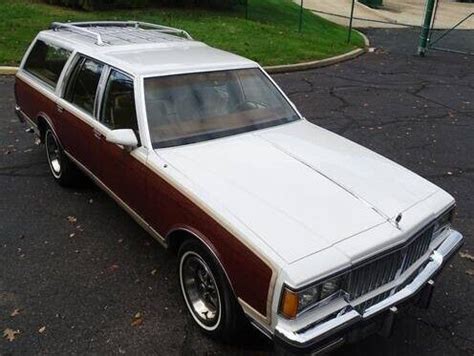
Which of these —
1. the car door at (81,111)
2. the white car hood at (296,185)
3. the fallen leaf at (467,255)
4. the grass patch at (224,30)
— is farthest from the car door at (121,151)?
the grass patch at (224,30)

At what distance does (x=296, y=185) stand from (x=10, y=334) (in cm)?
223

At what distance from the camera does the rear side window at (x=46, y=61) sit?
16.9ft

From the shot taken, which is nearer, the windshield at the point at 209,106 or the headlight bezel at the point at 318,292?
the headlight bezel at the point at 318,292

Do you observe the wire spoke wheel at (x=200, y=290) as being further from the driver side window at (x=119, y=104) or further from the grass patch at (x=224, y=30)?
the grass patch at (x=224, y=30)

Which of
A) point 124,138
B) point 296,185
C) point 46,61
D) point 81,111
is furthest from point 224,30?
point 296,185

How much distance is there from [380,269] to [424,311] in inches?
44.1

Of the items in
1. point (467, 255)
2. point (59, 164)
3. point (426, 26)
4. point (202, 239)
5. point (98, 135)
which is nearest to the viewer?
point (202, 239)

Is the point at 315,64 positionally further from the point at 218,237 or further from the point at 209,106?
the point at 218,237

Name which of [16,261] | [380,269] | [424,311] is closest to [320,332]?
[380,269]

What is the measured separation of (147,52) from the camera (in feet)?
15.2

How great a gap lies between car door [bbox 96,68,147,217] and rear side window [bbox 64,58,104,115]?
0.22 m

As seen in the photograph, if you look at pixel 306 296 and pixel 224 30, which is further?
pixel 224 30

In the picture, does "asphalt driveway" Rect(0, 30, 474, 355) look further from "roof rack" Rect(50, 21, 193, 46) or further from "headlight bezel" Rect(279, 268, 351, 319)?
"roof rack" Rect(50, 21, 193, 46)

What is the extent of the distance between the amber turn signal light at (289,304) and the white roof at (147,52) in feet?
7.52
